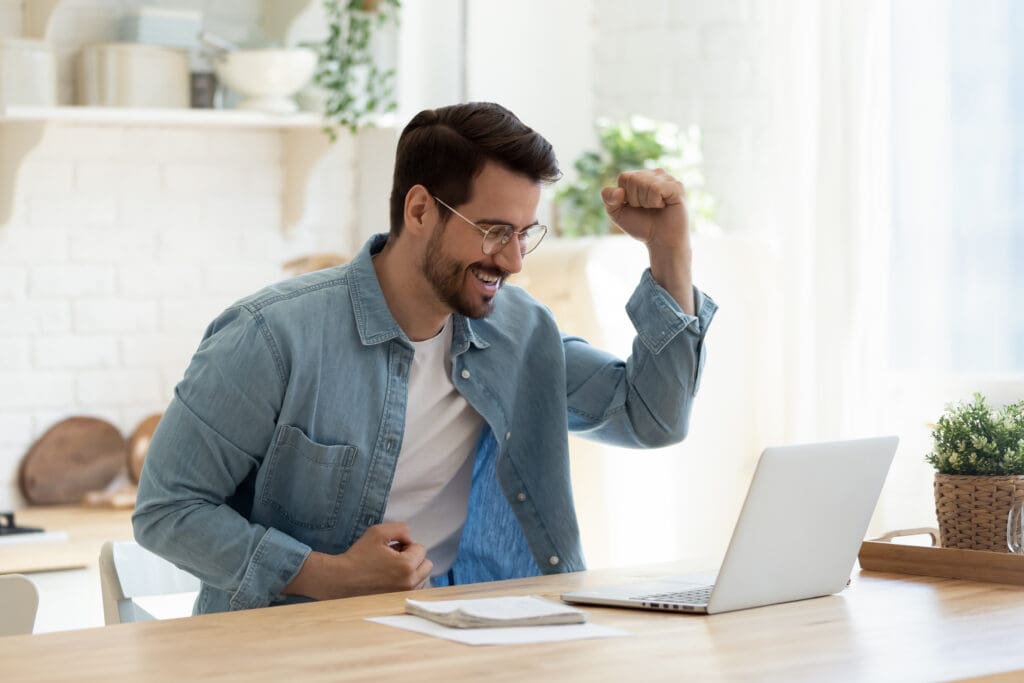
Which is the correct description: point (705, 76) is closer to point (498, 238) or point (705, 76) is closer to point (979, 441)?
point (498, 238)

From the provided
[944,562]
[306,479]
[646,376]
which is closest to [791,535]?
[944,562]

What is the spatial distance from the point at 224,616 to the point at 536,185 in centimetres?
76

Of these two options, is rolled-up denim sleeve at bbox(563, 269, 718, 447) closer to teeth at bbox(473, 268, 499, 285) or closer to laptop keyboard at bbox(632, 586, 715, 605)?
teeth at bbox(473, 268, 499, 285)

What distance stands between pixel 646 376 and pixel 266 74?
186 cm

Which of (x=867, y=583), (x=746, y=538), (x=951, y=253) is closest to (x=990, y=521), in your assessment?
(x=867, y=583)

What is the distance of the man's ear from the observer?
1990 mm

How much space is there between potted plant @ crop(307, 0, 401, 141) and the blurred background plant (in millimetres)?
540

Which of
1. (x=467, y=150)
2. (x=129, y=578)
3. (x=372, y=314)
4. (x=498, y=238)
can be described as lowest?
(x=129, y=578)

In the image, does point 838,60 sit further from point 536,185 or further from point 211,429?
point 211,429

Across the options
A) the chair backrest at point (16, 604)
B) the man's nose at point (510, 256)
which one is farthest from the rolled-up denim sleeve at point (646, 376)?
the chair backrest at point (16, 604)

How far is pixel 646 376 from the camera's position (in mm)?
2092

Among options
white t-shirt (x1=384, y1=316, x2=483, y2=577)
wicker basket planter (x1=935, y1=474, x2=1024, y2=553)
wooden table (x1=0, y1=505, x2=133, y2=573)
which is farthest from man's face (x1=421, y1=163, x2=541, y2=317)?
wooden table (x1=0, y1=505, x2=133, y2=573)

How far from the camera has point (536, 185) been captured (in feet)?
6.48

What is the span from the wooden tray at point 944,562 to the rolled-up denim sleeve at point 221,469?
0.73m
